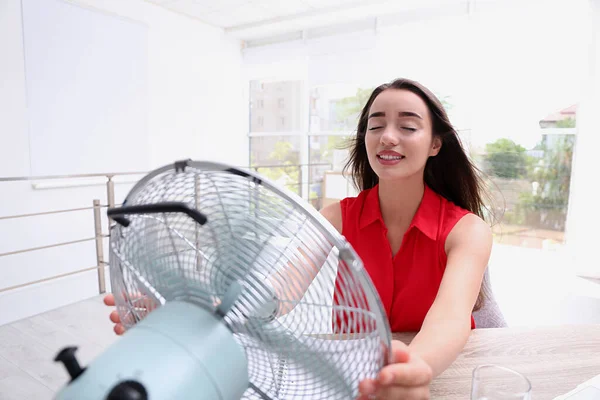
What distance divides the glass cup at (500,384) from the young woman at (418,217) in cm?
9

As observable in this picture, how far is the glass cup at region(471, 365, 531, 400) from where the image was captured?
0.56 meters

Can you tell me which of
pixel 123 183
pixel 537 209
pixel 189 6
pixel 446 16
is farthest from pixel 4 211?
pixel 537 209

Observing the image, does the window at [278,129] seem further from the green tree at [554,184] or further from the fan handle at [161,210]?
the fan handle at [161,210]

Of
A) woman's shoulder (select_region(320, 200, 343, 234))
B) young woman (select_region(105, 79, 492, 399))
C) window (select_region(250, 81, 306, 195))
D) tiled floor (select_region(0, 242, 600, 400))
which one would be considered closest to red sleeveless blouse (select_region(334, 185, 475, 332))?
young woman (select_region(105, 79, 492, 399))

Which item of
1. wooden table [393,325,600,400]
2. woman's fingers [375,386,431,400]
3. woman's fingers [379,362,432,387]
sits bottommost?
wooden table [393,325,600,400]

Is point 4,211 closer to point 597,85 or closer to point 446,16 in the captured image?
point 446,16

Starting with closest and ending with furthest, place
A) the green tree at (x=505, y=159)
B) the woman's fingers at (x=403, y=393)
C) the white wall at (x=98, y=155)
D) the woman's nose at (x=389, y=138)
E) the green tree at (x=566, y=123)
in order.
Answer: the woman's fingers at (x=403, y=393)
the woman's nose at (x=389, y=138)
the white wall at (x=98, y=155)
the green tree at (x=566, y=123)
the green tree at (x=505, y=159)

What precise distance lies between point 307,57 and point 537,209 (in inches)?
126

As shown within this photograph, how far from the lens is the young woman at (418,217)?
0.82 metres

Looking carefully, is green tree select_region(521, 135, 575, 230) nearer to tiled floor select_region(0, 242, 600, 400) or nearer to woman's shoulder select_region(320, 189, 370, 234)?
tiled floor select_region(0, 242, 600, 400)

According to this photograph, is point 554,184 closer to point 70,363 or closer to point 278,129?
point 278,129

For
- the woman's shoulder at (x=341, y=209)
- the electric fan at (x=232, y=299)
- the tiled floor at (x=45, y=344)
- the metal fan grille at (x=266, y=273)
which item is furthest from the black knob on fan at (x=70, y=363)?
the tiled floor at (x=45, y=344)

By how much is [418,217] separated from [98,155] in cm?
361

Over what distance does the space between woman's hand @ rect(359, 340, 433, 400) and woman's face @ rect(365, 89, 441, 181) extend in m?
0.54
